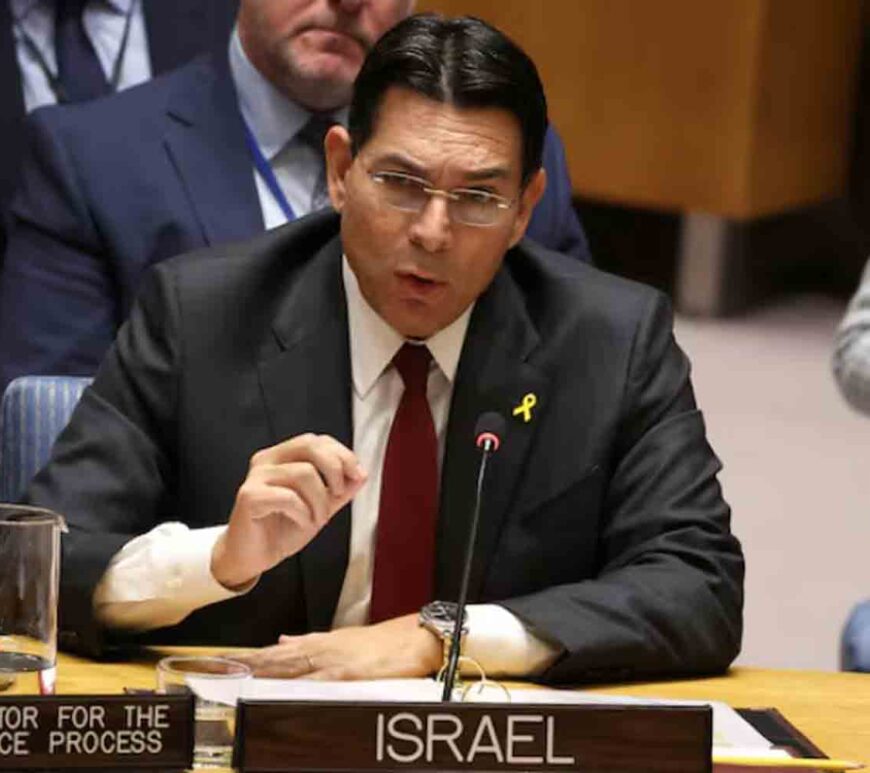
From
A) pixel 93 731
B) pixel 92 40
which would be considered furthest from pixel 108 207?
pixel 93 731

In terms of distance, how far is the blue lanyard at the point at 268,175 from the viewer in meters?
3.85

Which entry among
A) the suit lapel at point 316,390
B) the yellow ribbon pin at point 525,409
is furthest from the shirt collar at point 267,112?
the yellow ribbon pin at point 525,409

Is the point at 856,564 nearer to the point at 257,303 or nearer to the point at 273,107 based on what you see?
the point at 273,107

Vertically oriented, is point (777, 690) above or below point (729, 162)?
below

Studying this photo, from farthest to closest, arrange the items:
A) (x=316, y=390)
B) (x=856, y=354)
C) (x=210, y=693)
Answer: (x=856, y=354) < (x=316, y=390) < (x=210, y=693)

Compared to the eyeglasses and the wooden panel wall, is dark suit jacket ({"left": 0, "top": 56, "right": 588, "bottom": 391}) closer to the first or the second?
the eyeglasses

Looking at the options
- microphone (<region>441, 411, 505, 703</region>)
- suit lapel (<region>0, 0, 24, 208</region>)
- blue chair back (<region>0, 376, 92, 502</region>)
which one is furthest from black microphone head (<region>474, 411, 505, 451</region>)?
suit lapel (<region>0, 0, 24, 208</region>)

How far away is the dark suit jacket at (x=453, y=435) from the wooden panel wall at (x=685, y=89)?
444 cm

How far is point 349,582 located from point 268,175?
1.22 meters

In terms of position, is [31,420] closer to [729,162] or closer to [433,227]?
[433,227]

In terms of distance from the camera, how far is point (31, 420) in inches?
118

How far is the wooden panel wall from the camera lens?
23.9 feet

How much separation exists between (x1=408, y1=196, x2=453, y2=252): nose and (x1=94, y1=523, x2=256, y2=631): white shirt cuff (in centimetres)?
42

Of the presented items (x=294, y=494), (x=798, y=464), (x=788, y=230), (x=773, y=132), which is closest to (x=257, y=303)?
(x=294, y=494)
